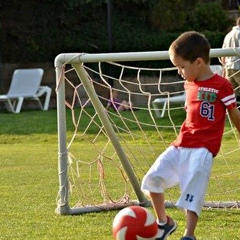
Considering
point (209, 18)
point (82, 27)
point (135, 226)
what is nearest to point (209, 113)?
point (135, 226)

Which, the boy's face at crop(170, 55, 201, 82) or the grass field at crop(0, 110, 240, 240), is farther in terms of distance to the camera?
the grass field at crop(0, 110, 240, 240)

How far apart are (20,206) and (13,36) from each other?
14.2 meters

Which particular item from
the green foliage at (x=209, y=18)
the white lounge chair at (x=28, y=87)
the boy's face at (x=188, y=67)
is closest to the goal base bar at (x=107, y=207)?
the boy's face at (x=188, y=67)

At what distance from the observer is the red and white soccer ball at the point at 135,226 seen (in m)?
5.39

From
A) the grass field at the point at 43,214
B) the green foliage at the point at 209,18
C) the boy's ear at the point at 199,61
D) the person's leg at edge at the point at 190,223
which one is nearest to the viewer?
the person's leg at edge at the point at 190,223

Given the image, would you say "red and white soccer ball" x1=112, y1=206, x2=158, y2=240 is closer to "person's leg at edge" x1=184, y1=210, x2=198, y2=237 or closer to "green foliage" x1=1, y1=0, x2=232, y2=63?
"person's leg at edge" x1=184, y1=210, x2=198, y2=237

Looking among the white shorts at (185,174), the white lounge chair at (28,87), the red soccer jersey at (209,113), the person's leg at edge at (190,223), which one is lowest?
the white lounge chair at (28,87)

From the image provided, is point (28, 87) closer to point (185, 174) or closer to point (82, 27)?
point (82, 27)

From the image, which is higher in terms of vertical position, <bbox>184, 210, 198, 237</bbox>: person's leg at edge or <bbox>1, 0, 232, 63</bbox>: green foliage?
<bbox>184, 210, 198, 237</bbox>: person's leg at edge

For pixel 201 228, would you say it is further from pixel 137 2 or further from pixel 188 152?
pixel 137 2

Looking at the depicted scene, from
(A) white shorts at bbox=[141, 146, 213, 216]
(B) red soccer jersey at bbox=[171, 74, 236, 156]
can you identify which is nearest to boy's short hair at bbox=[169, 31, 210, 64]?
(B) red soccer jersey at bbox=[171, 74, 236, 156]

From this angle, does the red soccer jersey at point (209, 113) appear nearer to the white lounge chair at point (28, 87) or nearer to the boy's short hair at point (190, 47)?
the boy's short hair at point (190, 47)

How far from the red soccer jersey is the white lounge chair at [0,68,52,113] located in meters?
14.6

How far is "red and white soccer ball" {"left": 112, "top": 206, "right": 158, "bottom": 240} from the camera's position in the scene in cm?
539
